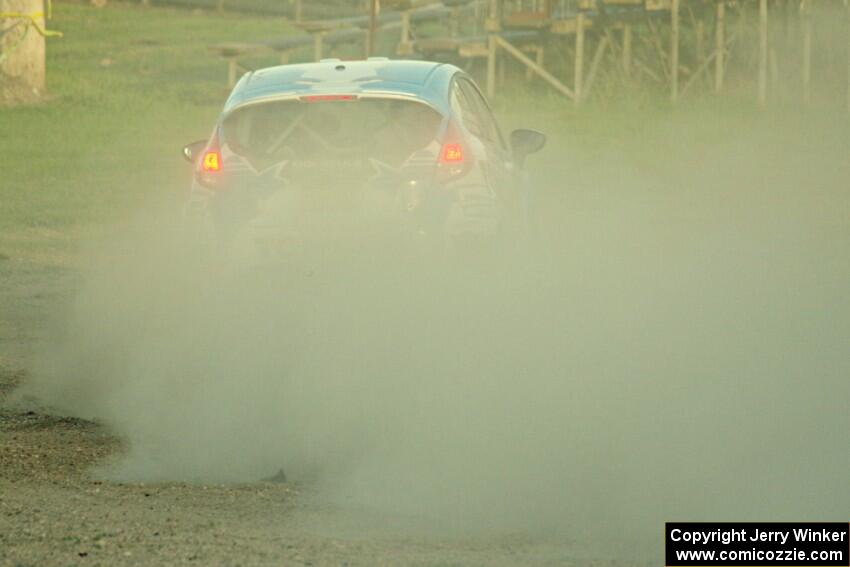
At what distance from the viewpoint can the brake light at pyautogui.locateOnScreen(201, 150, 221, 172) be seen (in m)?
9.62

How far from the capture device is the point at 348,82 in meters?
9.80

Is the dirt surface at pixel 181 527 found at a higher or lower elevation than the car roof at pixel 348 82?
lower

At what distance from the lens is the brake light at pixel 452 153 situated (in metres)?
9.68

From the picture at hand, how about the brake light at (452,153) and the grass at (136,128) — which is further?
the grass at (136,128)

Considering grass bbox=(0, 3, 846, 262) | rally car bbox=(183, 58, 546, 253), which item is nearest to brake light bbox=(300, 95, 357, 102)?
rally car bbox=(183, 58, 546, 253)

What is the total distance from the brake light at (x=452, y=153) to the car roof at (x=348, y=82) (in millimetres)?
240

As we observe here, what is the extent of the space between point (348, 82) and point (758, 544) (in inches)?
179

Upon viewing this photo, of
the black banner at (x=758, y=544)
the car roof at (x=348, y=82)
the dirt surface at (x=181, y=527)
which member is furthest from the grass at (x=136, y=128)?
the black banner at (x=758, y=544)

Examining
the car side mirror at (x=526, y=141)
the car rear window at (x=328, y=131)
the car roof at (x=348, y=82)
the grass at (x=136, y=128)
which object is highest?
the car roof at (x=348, y=82)

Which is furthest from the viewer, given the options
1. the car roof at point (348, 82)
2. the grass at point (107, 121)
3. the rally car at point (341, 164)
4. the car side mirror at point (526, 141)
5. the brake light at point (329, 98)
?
the grass at point (107, 121)

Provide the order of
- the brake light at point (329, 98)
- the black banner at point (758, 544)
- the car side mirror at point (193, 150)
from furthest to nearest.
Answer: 1. the car side mirror at point (193, 150)
2. the brake light at point (329, 98)
3. the black banner at point (758, 544)

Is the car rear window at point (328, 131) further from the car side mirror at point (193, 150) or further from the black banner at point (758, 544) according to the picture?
the black banner at point (758, 544)

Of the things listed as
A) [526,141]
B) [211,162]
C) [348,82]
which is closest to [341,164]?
[348,82]

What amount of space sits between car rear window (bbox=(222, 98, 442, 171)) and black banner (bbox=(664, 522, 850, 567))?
3656mm
